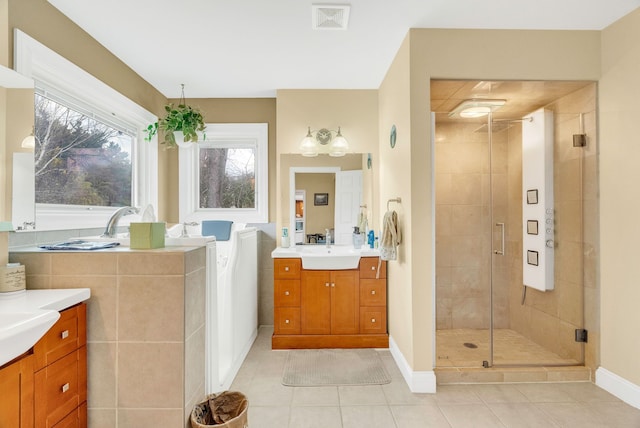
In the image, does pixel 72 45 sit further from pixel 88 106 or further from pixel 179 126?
pixel 179 126

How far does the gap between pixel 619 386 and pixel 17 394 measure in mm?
3321

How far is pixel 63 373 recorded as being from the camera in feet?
4.67

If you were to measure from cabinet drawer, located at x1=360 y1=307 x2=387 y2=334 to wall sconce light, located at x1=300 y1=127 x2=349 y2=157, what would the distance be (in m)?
1.59

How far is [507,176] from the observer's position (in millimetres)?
3098

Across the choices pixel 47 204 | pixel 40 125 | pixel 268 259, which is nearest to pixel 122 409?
pixel 47 204

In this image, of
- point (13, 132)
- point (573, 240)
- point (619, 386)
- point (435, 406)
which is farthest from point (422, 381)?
point (13, 132)

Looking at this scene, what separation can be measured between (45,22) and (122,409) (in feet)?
7.45

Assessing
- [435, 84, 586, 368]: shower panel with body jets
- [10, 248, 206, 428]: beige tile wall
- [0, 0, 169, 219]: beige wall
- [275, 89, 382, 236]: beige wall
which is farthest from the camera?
[275, 89, 382, 236]: beige wall

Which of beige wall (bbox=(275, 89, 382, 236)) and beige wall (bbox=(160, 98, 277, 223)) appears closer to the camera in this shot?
beige wall (bbox=(275, 89, 382, 236))

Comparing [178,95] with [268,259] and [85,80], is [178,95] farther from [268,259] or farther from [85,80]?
[268,259]

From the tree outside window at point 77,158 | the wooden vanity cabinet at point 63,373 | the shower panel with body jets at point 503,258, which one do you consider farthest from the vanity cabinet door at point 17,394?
the shower panel with body jets at point 503,258

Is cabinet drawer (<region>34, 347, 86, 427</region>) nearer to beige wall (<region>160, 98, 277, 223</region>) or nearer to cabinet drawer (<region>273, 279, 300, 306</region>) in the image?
cabinet drawer (<region>273, 279, 300, 306</region>)

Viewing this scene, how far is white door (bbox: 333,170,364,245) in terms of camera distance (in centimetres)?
348

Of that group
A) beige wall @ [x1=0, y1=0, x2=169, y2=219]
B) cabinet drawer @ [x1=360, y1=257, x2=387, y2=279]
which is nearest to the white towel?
cabinet drawer @ [x1=360, y1=257, x2=387, y2=279]
